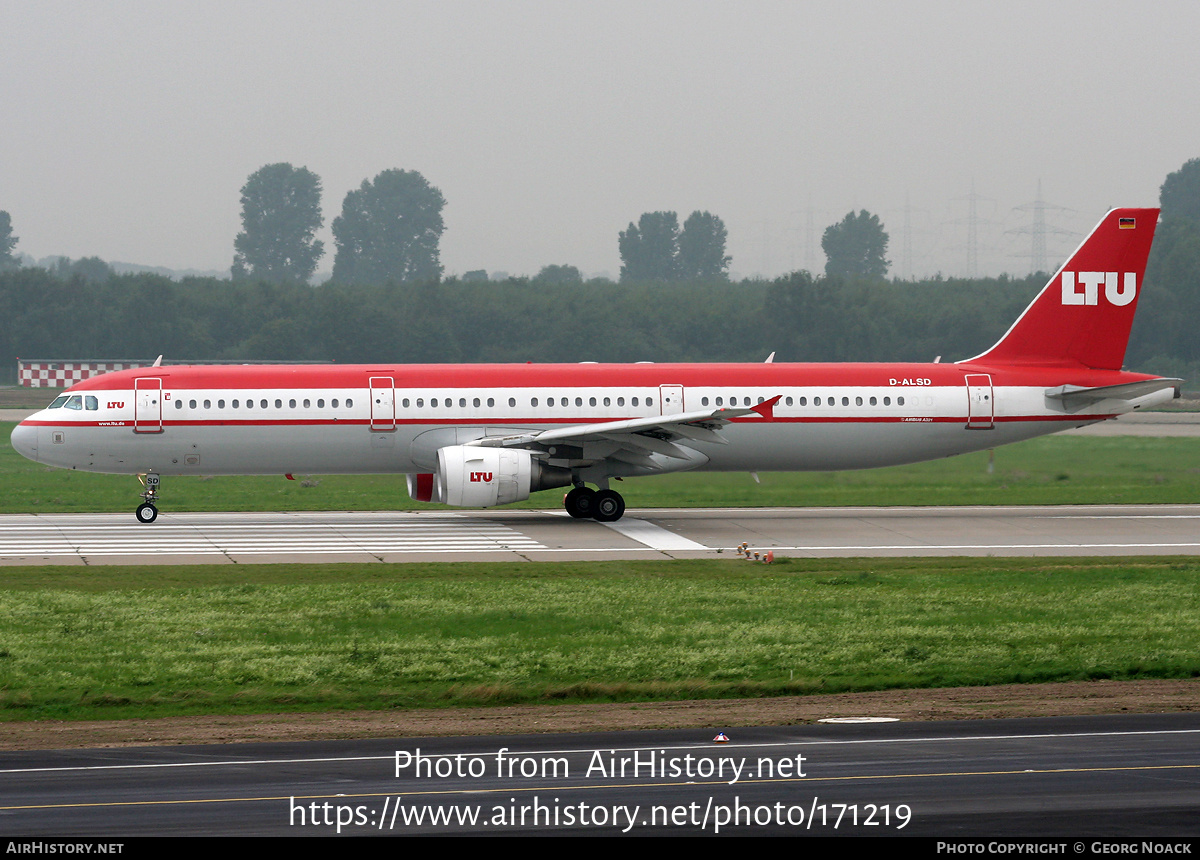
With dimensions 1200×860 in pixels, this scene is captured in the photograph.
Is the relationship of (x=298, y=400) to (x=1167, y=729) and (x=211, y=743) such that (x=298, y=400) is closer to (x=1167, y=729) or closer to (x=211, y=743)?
(x=211, y=743)

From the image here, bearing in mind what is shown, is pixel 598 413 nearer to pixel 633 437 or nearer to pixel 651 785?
pixel 633 437

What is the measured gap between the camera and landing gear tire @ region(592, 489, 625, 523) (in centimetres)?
3109

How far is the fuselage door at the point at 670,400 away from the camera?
31422 mm

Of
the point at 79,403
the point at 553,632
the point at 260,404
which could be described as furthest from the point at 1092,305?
the point at 79,403

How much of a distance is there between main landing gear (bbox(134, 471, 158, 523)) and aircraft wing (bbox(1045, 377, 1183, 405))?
2143cm

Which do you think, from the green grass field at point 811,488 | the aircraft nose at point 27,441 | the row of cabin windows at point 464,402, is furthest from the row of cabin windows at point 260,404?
the green grass field at point 811,488

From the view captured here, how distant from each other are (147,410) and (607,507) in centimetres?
1069

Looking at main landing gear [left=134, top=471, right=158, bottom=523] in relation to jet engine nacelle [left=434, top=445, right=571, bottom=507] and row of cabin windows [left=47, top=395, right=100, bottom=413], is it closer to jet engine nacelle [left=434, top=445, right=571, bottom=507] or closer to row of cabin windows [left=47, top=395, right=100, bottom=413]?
row of cabin windows [left=47, top=395, right=100, bottom=413]

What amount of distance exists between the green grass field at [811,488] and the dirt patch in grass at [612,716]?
60.5 ft

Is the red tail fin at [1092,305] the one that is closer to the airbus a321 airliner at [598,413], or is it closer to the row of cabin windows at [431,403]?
the airbus a321 airliner at [598,413]

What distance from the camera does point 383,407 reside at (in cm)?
3059

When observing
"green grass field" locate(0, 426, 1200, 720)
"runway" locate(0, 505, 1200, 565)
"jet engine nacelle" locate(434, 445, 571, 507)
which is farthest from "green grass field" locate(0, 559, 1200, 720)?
"jet engine nacelle" locate(434, 445, 571, 507)

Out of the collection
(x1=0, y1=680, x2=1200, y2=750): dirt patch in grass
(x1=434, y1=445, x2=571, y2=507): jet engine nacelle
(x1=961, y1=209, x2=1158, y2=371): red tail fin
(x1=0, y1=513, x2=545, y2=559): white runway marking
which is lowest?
(x1=0, y1=680, x2=1200, y2=750): dirt patch in grass

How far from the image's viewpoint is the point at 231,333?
10606 centimetres
